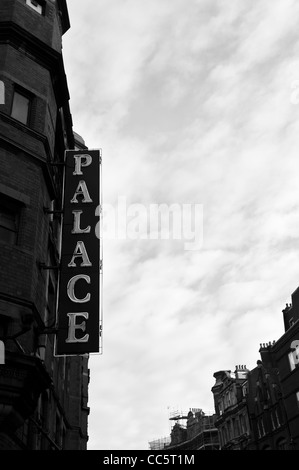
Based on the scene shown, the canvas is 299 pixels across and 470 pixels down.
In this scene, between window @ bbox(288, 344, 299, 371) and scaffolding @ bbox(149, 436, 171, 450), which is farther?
scaffolding @ bbox(149, 436, 171, 450)

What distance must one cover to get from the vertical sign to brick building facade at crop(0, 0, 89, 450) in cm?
67

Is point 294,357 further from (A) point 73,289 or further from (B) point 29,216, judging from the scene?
(B) point 29,216

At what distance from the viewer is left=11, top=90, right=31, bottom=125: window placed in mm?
17766

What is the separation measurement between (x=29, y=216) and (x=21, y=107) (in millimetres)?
4585

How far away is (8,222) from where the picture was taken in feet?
52.3

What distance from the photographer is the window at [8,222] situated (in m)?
15.6

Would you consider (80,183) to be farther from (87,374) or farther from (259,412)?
(259,412)

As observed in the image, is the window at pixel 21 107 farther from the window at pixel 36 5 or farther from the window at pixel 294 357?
the window at pixel 294 357

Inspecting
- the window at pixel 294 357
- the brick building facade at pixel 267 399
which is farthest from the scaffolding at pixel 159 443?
the window at pixel 294 357

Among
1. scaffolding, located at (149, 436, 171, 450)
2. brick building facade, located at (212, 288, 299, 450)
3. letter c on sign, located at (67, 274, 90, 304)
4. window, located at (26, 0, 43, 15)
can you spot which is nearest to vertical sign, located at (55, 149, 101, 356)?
letter c on sign, located at (67, 274, 90, 304)

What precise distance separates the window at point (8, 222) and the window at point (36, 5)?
9.55 m

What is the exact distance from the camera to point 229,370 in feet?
234

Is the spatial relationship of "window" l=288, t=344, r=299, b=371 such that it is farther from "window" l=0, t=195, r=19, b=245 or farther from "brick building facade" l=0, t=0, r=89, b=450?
"window" l=0, t=195, r=19, b=245
